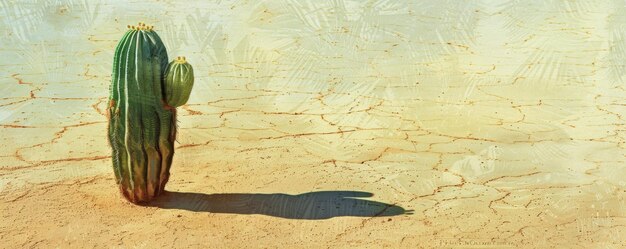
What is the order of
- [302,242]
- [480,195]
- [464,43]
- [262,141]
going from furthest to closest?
[464,43] < [262,141] < [480,195] < [302,242]

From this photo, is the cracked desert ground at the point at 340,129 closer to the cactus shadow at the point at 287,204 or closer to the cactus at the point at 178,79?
the cactus shadow at the point at 287,204

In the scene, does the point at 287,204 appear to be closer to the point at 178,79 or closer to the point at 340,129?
the point at 178,79

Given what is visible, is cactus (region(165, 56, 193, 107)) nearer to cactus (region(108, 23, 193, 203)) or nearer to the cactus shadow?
cactus (region(108, 23, 193, 203))

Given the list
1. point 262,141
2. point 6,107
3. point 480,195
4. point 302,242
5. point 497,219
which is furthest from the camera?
point 6,107

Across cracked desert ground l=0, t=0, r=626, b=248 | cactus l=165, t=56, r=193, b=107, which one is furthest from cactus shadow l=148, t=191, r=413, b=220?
cactus l=165, t=56, r=193, b=107

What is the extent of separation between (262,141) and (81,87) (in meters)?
1.85

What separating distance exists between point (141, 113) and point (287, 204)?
87cm

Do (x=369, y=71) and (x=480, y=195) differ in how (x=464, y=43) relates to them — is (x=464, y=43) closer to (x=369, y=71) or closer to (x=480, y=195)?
(x=369, y=71)

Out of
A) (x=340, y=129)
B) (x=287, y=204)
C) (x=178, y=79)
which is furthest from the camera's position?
(x=340, y=129)

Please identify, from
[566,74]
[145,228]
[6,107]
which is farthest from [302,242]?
[566,74]

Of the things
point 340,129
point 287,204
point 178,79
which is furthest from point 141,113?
point 340,129

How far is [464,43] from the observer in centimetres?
752

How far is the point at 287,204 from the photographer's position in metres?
4.41

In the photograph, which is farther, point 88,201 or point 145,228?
point 88,201
